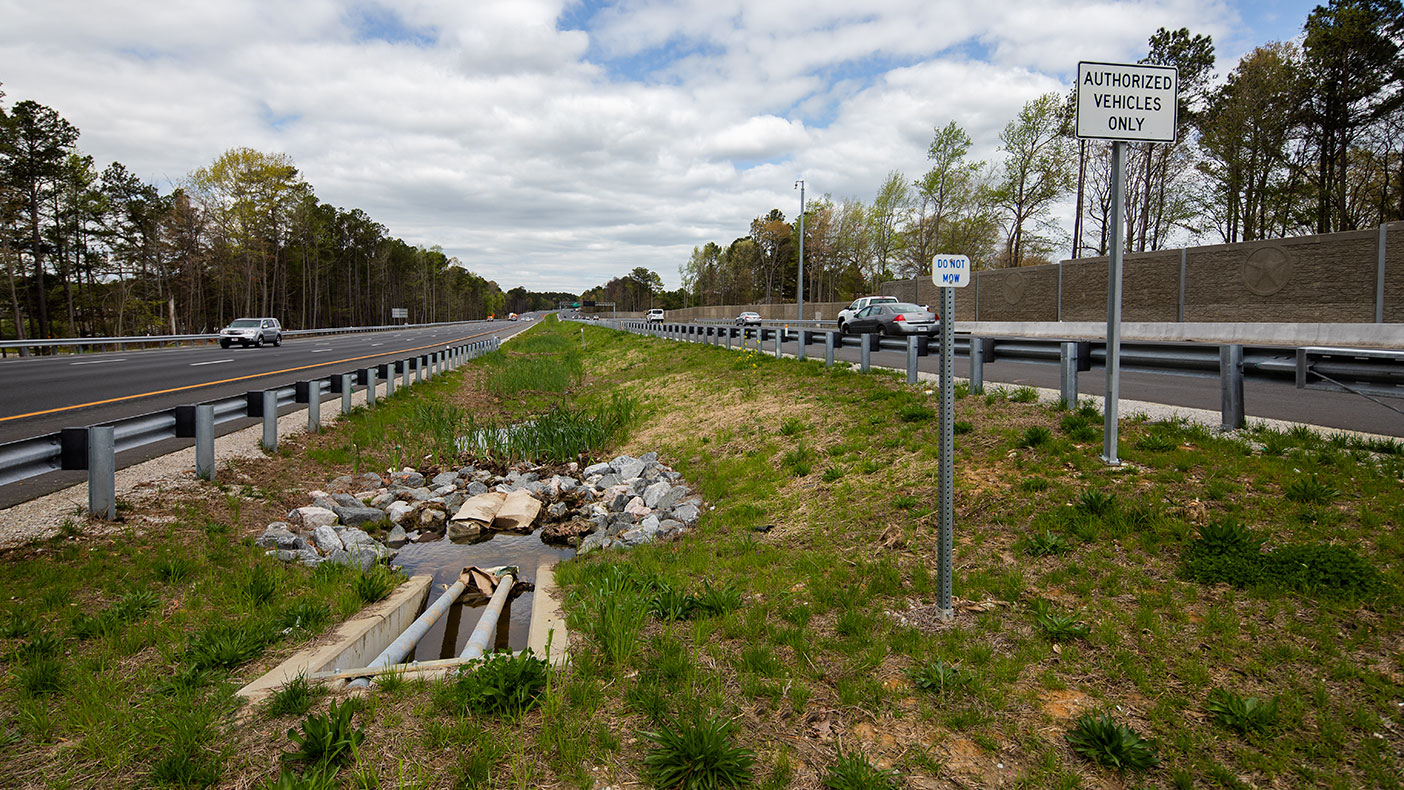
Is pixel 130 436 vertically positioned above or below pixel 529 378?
above

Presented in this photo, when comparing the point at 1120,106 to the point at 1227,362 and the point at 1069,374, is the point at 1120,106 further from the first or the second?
the point at 1069,374

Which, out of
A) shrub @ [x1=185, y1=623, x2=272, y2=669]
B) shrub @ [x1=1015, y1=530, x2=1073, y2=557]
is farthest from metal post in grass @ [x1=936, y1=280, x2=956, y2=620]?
shrub @ [x1=185, y1=623, x2=272, y2=669]

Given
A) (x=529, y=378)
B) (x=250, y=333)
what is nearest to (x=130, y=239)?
(x=250, y=333)

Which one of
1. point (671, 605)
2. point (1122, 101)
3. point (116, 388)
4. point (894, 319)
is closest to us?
point (671, 605)

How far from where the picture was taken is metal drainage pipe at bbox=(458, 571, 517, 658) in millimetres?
4672

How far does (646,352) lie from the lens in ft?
89.8

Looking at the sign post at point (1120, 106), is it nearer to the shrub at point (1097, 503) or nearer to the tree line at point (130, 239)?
the shrub at point (1097, 503)

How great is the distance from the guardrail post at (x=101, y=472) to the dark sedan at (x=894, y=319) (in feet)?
68.1

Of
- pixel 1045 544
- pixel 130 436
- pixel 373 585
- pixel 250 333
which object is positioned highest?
pixel 250 333

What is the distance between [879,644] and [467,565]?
5286mm

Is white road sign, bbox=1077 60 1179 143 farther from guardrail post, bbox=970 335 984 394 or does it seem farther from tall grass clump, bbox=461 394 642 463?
tall grass clump, bbox=461 394 642 463

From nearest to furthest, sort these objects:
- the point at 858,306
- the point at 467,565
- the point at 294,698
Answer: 1. the point at 294,698
2. the point at 467,565
3. the point at 858,306

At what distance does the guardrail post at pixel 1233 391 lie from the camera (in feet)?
20.7

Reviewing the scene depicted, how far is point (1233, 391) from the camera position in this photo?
6348mm
